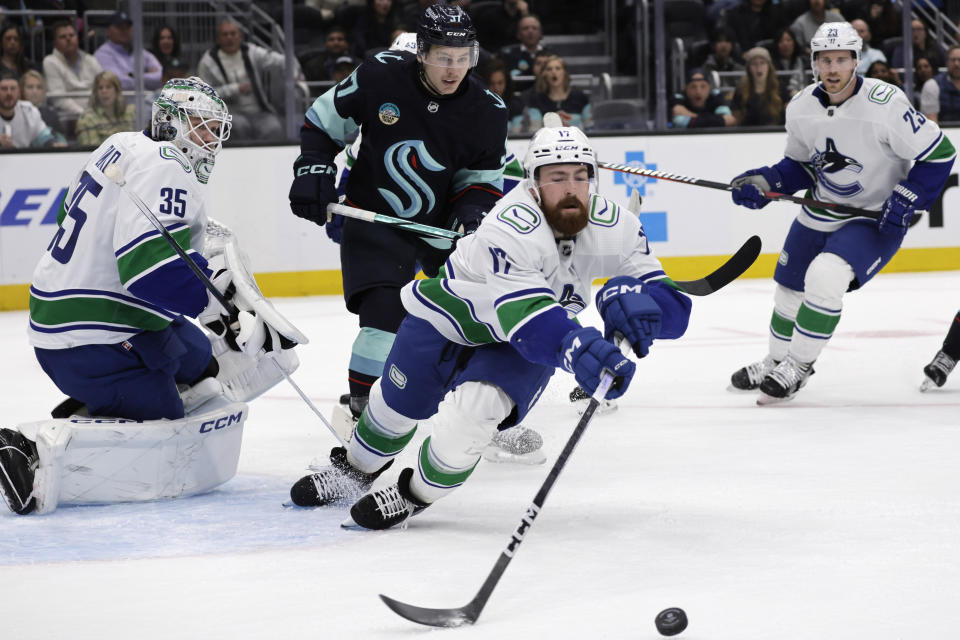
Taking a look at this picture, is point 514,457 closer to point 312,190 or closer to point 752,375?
point 312,190

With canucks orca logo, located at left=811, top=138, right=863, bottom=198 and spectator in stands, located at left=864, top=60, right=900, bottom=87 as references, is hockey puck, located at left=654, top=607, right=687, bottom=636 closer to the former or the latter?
canucks orca logo, located at left=811, top=138, right=863, bottom=198

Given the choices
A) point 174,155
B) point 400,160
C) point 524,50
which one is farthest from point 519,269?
point 524,50

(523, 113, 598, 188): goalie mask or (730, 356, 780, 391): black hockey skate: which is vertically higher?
(523, 113, 598, 188): goalie mask

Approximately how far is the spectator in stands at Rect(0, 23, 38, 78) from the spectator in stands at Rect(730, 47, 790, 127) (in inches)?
148

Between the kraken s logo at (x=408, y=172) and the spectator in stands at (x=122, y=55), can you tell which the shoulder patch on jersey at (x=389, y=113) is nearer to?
the kraken s logo at (x=408, y=172)

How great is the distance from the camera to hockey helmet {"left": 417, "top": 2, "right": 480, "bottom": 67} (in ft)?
10.2

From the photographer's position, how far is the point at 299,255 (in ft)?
22.1

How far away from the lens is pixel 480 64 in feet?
23.5

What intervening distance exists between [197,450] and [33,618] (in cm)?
85

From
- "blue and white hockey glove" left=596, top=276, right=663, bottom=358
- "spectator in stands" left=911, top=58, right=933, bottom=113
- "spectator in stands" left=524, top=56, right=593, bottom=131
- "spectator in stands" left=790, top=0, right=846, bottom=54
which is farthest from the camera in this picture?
"spectator in stands" left=790, top=0, right=846, bottom=54

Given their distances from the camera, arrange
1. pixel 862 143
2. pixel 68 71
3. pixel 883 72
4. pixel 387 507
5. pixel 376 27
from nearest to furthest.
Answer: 1. pixel 387 507
2. pixel 862 143
3. pixel 68 71
4. pixel 883 72
5. pixel 376 27

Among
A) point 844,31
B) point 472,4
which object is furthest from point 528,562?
point 472,4

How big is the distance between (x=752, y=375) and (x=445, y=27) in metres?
1.74

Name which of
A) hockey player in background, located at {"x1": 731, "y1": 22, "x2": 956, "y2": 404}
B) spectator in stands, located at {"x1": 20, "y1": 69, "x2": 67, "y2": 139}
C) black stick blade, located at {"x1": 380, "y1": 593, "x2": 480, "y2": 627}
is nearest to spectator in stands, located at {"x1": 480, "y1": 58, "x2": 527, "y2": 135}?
spectator in stands, located at {"x1": 20, "y1": 69, "x2": 67, "y2": 139}
